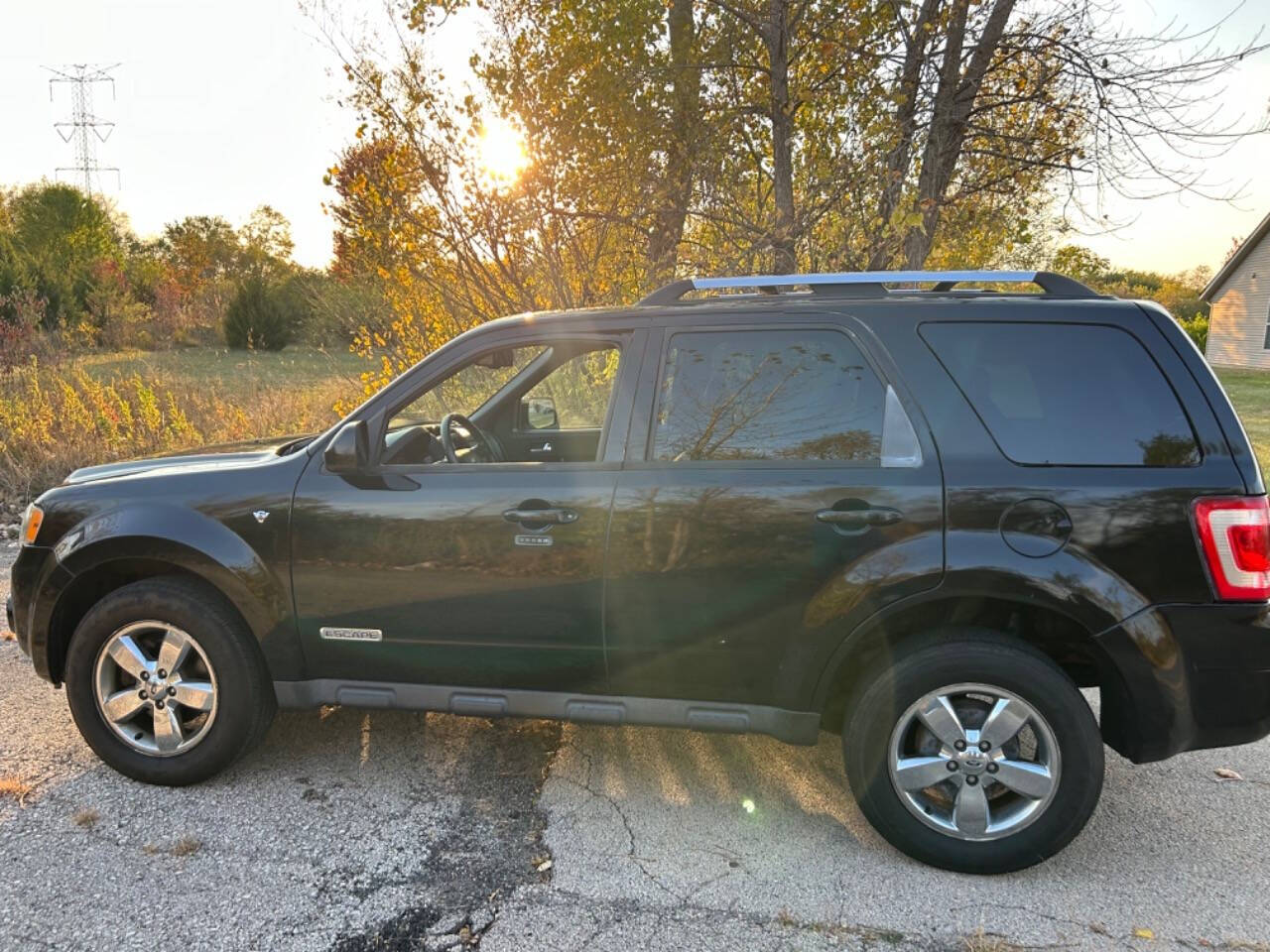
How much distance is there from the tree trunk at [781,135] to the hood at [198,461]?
14.9 feet

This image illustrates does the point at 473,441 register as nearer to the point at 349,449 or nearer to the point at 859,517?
the point at 349,449

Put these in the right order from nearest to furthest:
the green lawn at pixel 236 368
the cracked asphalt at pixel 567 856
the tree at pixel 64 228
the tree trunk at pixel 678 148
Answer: the cracked asphalt at pixel 567 856 < the tree trunk at pixel 678 148 < the green lawn at pixel 236 368 < the tree at pixel 64 228

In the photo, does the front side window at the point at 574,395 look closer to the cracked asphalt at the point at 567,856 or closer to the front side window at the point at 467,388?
the front side window at the point at 467,388

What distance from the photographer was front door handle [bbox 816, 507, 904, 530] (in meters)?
2.67

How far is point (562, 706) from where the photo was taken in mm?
2994

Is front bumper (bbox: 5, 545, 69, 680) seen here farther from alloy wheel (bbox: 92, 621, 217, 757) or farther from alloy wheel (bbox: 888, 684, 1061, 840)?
alloy wheel (bbox: 888, 684, 1061, 840)

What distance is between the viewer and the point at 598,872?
8.90ft

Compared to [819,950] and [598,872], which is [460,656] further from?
[819,950]

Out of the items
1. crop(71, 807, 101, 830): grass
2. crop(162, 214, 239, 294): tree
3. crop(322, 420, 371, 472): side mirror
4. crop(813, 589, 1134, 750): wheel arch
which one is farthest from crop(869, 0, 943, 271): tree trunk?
crop(162, 214, 239, 294): tree

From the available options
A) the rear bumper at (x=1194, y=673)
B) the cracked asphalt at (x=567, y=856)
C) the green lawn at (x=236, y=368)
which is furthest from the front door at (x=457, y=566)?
the green lawn at (x=236, y=368)

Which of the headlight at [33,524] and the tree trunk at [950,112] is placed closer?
the headlight at [33,524]

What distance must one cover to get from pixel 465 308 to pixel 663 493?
5324mm

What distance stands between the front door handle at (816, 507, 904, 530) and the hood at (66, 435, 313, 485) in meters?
2.15

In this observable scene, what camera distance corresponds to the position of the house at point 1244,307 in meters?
28.4
